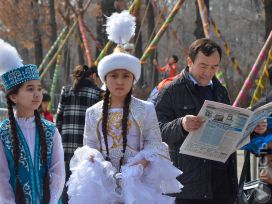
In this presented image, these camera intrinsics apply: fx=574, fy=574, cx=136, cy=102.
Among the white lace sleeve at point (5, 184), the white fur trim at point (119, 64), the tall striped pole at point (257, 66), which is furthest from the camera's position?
the tall striped pole at point (257, 66)

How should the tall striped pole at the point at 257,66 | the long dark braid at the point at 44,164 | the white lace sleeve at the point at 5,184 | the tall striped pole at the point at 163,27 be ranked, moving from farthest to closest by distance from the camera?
the tall striped pole at the point at 163,27, the tall striped pole at the point at 257,66, the long dark braid at the point at 44,164, the white lace sleeve at the point at 5,184

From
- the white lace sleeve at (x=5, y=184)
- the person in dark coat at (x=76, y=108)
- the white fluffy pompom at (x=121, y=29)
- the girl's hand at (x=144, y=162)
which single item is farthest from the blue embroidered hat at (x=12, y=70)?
the person in dark coat at (x=76, y=108)

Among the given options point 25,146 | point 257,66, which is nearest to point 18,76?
point 25,146

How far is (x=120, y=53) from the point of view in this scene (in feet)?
12.9

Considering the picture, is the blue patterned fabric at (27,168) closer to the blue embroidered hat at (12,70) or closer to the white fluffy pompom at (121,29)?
the blue embroidered hat at (12,70)

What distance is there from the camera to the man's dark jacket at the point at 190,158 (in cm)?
402

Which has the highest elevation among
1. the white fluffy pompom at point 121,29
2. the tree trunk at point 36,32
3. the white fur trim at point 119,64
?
the white fluffy pompom at point 121,29

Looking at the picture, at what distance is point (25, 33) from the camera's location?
95.7ft

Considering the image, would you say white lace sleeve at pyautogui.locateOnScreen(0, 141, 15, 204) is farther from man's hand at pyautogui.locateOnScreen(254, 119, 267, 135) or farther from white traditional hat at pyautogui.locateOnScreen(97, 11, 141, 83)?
man's hand at pyautogui.locateOnScreen(254, 119, 267, 135)

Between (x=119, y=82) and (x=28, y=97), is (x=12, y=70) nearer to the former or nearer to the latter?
(x=28, y=97)

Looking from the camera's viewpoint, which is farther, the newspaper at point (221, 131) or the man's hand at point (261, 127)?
the man's hand at point (261, 127)

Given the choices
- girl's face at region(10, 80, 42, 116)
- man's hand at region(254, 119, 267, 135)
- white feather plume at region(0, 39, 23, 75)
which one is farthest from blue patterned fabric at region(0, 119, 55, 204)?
man's hand at region(254, 119, 267, 135)

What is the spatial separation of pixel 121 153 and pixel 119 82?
0.46 meters

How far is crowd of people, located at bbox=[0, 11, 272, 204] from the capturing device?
11.7ft
